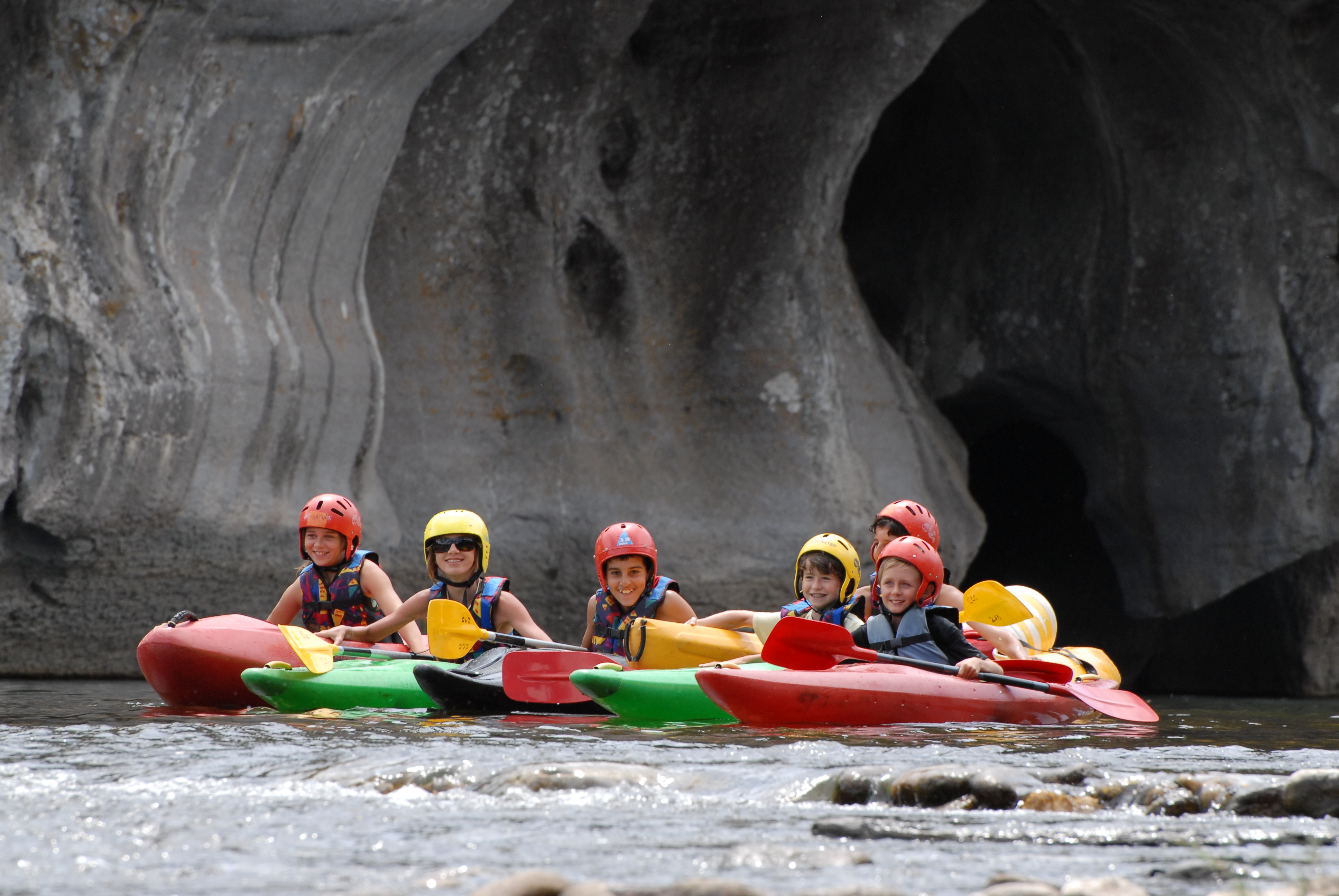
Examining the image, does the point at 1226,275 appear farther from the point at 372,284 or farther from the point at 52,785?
the point at 52,785

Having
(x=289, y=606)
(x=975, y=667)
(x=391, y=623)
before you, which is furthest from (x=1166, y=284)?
(x=289, y=606)

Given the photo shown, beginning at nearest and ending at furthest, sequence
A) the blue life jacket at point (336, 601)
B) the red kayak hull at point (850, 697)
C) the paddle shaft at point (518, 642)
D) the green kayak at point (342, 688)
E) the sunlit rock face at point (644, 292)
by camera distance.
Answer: the red kayak hull at point (850, 697)
the green kayak at point (342, 688)
the paddle shaft at point (518, 642)
the blue life jacket at point (336, 601)
the sunlit rock face at point (644, 292)

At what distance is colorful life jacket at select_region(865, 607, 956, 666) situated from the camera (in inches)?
249

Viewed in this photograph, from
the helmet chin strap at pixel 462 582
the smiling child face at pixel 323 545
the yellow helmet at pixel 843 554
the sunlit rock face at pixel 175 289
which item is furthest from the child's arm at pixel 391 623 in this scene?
the sunlit rock face at pixel 175 289

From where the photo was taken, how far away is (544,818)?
360 cm

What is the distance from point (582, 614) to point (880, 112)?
4239 mm

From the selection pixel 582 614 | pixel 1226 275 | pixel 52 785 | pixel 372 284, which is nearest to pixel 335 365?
pixel 372 284

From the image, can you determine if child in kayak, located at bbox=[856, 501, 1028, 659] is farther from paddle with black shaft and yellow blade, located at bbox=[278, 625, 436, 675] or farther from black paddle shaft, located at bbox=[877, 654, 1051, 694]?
paddle with black shaft and yellow blade, located at bbox=[278, 625, 436, 675]

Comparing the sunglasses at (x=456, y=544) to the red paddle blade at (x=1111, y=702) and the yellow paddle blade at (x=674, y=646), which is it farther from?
the red paddle blade at (x=1111, y=702)

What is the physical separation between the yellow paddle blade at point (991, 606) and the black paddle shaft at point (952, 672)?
3.41ft

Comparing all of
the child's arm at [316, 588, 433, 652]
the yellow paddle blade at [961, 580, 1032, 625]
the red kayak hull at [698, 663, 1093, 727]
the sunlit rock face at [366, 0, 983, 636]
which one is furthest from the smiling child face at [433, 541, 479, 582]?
the sunlit rock face at [366, 0, 983, 636]

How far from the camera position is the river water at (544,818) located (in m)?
2.99

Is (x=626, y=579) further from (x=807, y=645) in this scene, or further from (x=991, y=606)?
(x=991, y=606)

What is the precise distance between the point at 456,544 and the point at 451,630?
75 centimetres
